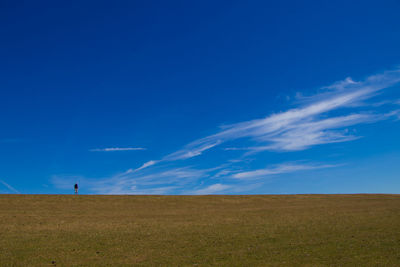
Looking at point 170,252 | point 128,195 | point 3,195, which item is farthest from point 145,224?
point 3,195

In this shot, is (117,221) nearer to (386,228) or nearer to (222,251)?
(222,251)

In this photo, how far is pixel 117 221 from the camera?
25.5m

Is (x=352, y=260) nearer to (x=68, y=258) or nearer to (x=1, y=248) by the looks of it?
(x=68, y=258)

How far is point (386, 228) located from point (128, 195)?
36.3m

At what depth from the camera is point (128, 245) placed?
16.4 m

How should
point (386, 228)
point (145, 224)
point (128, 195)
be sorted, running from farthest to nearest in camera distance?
point (128, 195) → point (145, 224) → point (386, 228)

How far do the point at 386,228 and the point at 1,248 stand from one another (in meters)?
24.1

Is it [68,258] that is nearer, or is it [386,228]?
[68,258]

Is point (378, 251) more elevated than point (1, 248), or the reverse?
point (1, 248)

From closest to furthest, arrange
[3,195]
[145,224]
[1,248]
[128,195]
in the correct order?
[1,248]
[145,224]
[3,195]
[128,195]

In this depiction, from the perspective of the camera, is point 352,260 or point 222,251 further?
point 222,251

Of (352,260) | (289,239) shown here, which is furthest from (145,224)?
(352,260)

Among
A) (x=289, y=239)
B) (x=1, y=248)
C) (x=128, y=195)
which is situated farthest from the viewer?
(x=128, y=195)

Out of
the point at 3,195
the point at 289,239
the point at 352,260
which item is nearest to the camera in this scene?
the point at 352,260
